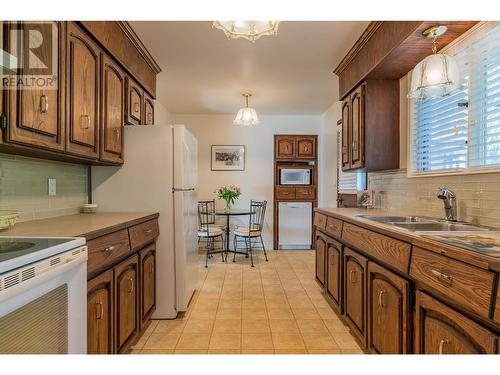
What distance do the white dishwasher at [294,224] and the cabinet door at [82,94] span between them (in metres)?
3.70

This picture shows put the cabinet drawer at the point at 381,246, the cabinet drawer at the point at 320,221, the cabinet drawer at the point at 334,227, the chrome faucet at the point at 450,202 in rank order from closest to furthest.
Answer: the cabinet drawer at the point at 381,246
the chrome faucet at the point at 450,202
the cabinet drawer at the point at 334,227
the cabinet drawer at the point at 320,221

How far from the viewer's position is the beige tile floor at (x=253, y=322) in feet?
6.56

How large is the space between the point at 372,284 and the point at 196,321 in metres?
1.45

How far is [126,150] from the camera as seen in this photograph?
2375 mm

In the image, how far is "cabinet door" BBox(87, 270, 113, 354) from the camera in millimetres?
1373

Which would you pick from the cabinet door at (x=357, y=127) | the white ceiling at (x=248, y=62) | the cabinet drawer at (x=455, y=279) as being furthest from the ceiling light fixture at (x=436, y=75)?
the cabinet drawer at (x=455, y=279)

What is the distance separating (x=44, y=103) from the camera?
1.39m

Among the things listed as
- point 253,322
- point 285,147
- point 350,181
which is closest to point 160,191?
point 253,322

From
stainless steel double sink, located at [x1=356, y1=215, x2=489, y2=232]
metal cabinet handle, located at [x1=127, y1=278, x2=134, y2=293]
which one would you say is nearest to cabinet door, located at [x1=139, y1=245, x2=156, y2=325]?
metal cabinet handle, located at [x1=127, y1=278, x2=134, y2=293]

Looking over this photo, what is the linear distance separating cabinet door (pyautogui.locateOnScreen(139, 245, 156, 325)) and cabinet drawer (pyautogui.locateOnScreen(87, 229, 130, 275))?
0.35 metres

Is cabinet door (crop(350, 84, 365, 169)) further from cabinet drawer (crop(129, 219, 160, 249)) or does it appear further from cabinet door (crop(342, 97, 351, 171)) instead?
cabinet drawer (crop(129, 219, 160, 249))

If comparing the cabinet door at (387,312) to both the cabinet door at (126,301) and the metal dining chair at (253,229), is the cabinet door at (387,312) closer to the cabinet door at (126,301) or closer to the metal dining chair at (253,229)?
the cabinet door at (126,301)
